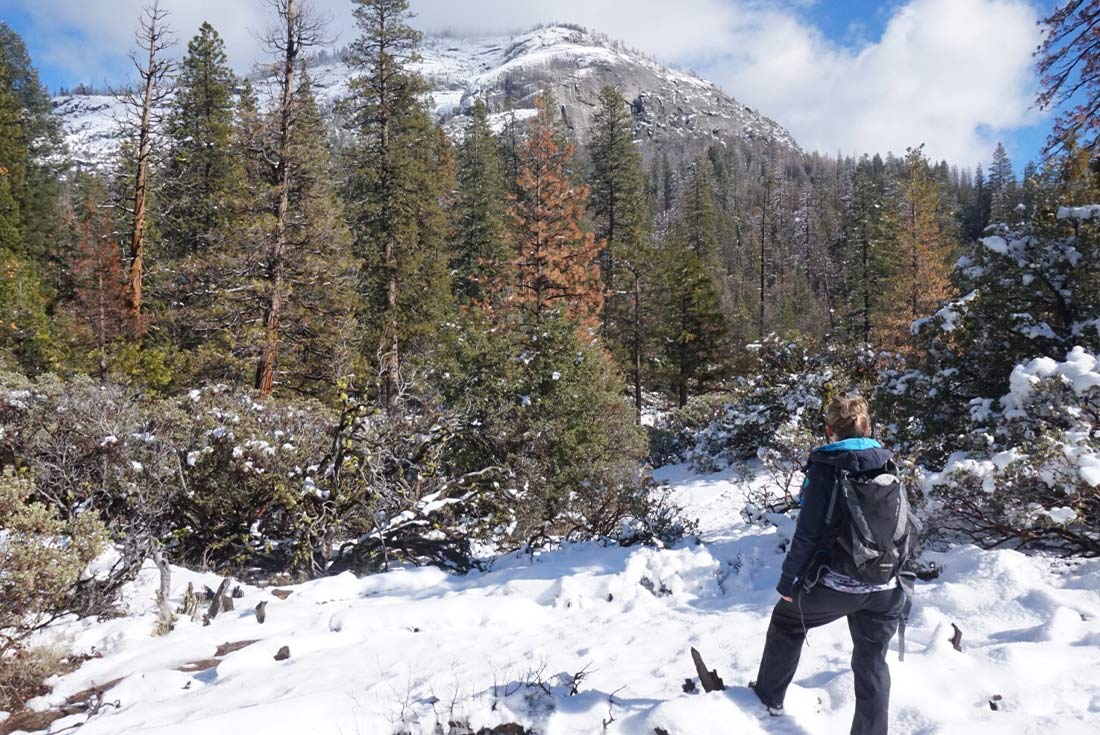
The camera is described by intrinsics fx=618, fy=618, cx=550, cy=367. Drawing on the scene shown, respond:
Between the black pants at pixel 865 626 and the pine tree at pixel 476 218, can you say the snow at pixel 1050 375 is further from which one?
the pine tree at pixel 476 218

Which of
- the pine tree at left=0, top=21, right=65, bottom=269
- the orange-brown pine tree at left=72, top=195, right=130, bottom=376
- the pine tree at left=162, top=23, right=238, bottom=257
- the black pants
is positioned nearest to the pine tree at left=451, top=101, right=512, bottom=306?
the pine tree at left=162, top=23, right=238, bottom=257

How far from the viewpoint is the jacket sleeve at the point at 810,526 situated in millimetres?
3164

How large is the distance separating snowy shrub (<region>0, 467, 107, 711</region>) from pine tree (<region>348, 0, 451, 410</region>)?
12641 millimetres

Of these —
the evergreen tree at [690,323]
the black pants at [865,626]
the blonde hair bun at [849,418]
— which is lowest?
the black pants at [865,626]

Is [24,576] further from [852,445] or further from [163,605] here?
[852,445]

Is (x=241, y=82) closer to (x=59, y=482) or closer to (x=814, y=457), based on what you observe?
(x=59, y=482)

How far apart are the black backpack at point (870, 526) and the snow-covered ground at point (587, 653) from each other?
0.96 meters

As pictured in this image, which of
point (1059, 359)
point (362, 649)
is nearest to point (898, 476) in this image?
point (362, 649)

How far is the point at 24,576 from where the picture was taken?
4152 millimetres

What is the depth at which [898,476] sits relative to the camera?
10.5ft

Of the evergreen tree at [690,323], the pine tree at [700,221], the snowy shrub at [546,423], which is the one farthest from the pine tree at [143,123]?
the pine tree at [700,221]

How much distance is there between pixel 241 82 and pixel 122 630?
21769mm

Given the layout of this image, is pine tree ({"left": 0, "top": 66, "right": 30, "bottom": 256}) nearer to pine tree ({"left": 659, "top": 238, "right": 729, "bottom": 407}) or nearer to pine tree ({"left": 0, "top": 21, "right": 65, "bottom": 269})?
pine tree ({"left": 0, "top": 21, "right": 65, "bottom": 269})

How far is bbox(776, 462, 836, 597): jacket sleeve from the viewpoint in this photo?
3.16m
